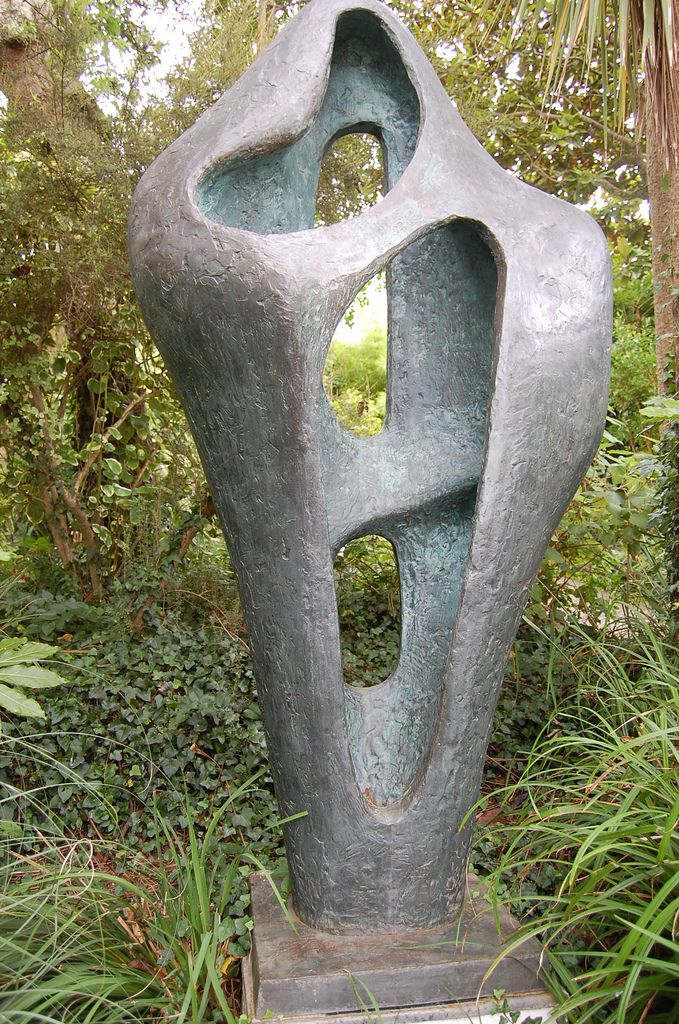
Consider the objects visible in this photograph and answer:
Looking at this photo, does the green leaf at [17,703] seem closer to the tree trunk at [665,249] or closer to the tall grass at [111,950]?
the tall grass at [111,950]

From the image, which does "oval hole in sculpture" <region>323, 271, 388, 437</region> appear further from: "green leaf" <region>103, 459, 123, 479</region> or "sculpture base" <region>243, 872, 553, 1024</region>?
"sculpture base" <region>243, 872, 553, 1024</region>

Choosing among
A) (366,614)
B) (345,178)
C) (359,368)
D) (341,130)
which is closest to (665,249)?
(345,178)

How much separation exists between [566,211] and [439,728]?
4.38 ft

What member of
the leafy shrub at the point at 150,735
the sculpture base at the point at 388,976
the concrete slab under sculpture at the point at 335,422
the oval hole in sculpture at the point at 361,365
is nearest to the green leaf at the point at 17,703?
the concrete slab under sculpture at the point at 335,422

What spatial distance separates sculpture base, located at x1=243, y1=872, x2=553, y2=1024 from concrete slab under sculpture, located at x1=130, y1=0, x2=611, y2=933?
0.25 ft

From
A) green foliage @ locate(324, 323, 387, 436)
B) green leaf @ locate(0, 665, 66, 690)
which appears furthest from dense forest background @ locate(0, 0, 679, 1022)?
green foliage @ locate(324, 323, 387, 436)

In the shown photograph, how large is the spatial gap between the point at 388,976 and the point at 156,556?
8.97 feet

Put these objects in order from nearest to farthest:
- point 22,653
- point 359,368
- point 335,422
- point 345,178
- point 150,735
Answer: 1. point 22,653
2. point 335,422
3. point 150,735
4. point 345,178
5. point 359,368

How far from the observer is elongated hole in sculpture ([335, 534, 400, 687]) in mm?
4188

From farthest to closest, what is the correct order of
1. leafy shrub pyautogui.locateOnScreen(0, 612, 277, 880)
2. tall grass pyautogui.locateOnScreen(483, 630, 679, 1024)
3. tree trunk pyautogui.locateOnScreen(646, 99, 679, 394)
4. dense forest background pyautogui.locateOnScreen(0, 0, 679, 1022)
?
tree trunk pyautogui.locateOnScreen(646, 99, 679, 394) < leafy shrub pyautogui.locateOnScreen(0, 612, 277, 880) < dense forest background pyautogui.locateOnScreen(0, 0, 679, 1022) < tall grass pyautogui.locateOnScreen(483, 630, 679, 1024)

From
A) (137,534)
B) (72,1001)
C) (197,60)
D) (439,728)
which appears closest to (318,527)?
(439,728)

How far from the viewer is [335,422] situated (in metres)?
2.21

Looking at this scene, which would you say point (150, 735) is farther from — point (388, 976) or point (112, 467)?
point (388, 976)

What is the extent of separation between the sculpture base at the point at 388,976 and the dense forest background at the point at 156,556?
0.39 meters
